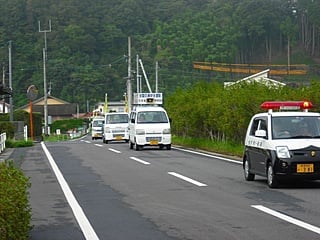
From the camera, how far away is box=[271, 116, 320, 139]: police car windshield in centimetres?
1648

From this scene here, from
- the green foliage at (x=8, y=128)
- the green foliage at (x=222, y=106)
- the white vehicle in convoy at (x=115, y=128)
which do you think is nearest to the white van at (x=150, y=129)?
the green foliage at (x=222, y=106)

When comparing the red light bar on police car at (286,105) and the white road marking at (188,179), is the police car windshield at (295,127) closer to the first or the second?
the red light bar on police car at (286,105)

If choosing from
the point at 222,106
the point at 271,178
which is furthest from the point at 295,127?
the point at 222,106

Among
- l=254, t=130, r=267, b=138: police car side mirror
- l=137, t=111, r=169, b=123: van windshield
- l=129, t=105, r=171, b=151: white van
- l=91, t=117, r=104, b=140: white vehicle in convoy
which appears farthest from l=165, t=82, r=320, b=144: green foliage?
l=91, t=117, r=104, b=140: white vehicle in convoy

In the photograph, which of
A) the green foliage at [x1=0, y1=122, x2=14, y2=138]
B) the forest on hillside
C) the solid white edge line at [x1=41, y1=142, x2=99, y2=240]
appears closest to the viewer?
the solid white edge line at [x1=41, y1=142, x2=99, y2=240]

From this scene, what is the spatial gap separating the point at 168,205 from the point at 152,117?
21480 mm

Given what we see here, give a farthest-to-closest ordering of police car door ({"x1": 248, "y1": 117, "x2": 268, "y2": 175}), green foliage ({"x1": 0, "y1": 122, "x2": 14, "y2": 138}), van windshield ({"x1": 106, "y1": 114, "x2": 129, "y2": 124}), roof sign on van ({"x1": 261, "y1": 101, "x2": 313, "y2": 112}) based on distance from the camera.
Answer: van windshield ({"x1": 106, "y1": 114, "x2": 129, "y2": 124})
green foliage ({"x1": 0, "y1": 122, "x2": 14, "y2": 138})
roof sign on van ({"x1": 261, "y1": 101, "x2": 313, "y2": 112})
police car door ({"x1": 248, "y1": 117, "x2": 268, "y2": 175})

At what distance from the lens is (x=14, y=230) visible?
8.49 metres

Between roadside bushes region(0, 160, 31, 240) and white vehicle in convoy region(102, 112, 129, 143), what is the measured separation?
35454mm

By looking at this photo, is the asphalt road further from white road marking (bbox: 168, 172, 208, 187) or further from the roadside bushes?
the roadside bushes

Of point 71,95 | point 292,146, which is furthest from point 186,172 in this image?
point 71,95

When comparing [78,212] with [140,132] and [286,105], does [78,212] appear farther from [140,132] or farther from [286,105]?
[140,132]

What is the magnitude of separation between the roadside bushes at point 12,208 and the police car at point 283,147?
785 cm

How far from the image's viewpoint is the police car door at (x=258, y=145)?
1675 centimetres
